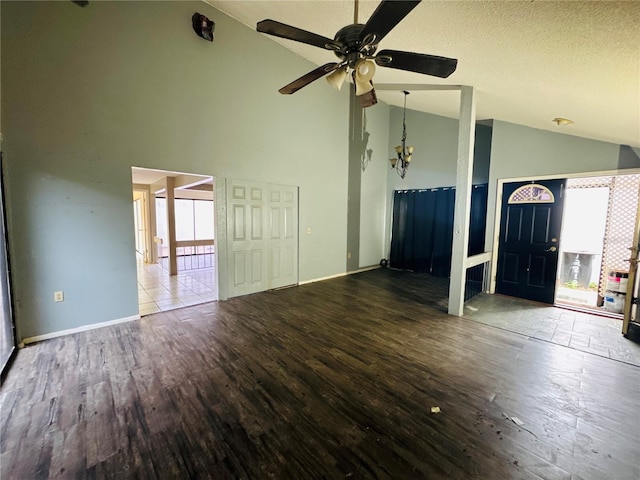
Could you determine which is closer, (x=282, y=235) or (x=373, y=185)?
(x=282, y=235)

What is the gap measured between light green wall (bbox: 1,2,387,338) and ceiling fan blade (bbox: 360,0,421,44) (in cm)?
300

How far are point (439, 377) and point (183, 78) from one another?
4.77 m

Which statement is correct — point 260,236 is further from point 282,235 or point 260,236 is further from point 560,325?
point 560,325

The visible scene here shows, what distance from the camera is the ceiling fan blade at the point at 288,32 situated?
71.2 inches

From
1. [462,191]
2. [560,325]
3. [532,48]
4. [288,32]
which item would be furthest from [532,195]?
[288,32]

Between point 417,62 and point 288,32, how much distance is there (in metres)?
1.00

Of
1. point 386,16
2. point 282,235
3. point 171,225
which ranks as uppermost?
point 386,16

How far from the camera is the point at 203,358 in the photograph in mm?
2592

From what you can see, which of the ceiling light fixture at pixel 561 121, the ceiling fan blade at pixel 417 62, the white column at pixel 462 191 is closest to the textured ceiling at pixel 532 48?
the ceiling light fixture at pixel 561 121

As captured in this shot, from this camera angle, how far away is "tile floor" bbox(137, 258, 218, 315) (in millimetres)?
4125

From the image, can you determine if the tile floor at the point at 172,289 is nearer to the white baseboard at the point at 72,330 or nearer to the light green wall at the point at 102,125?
the white baseboard at the point at 72,330

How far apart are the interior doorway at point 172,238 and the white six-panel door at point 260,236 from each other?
416 millimetres

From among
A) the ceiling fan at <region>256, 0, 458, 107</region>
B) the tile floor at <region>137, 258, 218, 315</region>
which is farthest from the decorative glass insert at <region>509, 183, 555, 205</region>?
the tile floor at <region>137, 258, 218, 315</region>

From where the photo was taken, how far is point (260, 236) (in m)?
4.74
